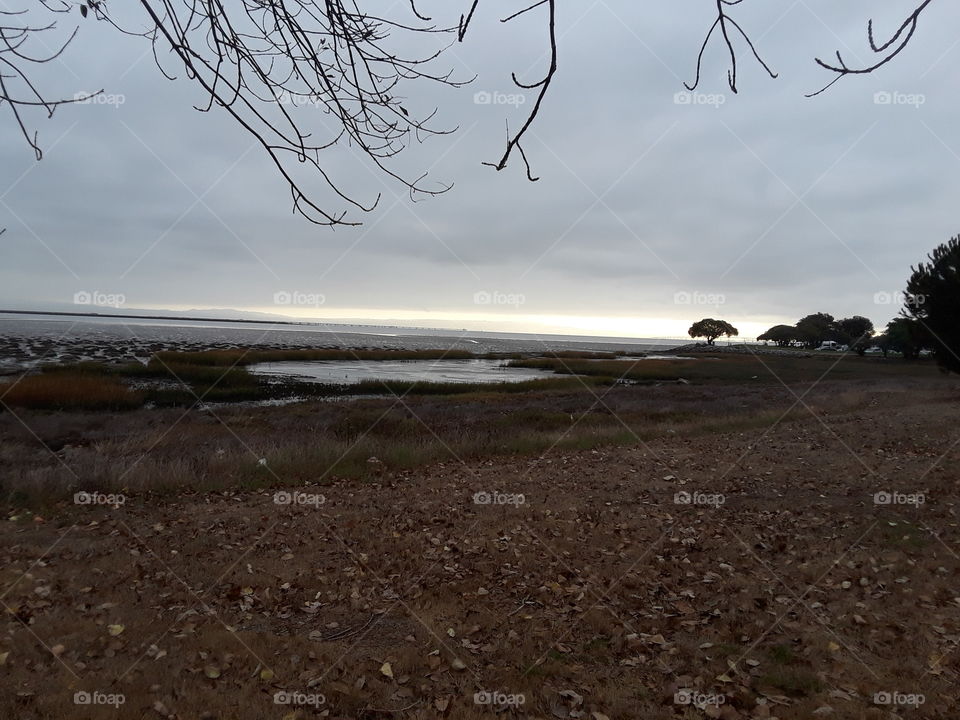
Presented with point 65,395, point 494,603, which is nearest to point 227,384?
point 65,395

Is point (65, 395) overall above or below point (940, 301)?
below

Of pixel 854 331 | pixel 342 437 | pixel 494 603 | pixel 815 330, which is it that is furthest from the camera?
pixel 815 330

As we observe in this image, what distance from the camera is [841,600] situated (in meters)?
6.30

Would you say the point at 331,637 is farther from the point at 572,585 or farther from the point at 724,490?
the point at 724,490

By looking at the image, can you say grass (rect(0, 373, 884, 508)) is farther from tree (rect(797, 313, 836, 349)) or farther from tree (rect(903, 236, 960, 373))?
tree (rect(797, 313, 836, 349))

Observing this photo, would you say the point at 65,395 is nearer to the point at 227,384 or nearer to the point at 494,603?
the point at 227,384

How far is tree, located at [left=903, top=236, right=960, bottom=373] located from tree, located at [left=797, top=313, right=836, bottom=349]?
115 meters

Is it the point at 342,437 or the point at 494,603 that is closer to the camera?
the point at 494,603

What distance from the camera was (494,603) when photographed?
260 inches

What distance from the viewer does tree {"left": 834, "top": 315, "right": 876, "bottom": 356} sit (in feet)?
356

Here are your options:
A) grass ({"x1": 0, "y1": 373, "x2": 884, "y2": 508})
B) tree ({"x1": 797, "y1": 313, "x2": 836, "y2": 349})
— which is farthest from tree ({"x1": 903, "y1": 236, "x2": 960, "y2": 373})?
tree ({"x1": 797, "y1": 313, "x2": 836, "y2": 349})

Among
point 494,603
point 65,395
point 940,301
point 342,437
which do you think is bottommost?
point 65,395

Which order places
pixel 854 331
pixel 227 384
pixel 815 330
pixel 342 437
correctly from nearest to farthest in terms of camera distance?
pixel 342 437, pixel 227 384, pixel 854 331, pixel 815 330

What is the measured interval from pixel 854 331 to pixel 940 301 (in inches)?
4067
